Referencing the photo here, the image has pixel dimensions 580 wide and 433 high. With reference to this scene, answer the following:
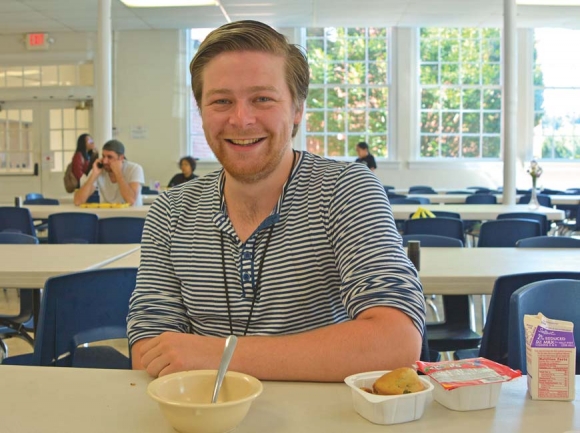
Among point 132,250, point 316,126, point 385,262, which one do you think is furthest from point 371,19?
point 385,262

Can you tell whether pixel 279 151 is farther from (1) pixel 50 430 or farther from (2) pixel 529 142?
(2) pixel 529 142

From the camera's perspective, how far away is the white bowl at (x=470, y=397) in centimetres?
112

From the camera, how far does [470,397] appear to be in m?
1.12

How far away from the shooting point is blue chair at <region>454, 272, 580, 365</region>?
2.06 metres

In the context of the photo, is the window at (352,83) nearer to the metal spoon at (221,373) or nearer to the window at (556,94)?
the window at (556,94)

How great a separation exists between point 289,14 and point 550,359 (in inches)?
405

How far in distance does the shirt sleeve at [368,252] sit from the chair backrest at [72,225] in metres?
3.92

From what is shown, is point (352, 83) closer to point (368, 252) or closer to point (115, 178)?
point (115, 178)

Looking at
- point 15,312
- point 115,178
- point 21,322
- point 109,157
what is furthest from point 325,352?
point 115,178

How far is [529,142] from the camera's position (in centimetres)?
1224

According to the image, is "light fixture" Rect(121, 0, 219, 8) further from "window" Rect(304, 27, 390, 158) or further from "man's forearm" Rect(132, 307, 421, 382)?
"man's forearm" Rect(132, 307, 421, 382)

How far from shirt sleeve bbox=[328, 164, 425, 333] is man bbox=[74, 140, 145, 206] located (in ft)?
15.9

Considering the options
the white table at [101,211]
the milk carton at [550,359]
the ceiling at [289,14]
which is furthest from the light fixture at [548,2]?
the milk carton at [550,359]

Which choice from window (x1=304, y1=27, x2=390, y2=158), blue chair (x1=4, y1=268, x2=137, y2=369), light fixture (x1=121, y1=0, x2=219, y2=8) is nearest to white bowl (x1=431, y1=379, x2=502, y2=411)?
blue chair (x1=4, y1=268, x2=137, y2=369)
